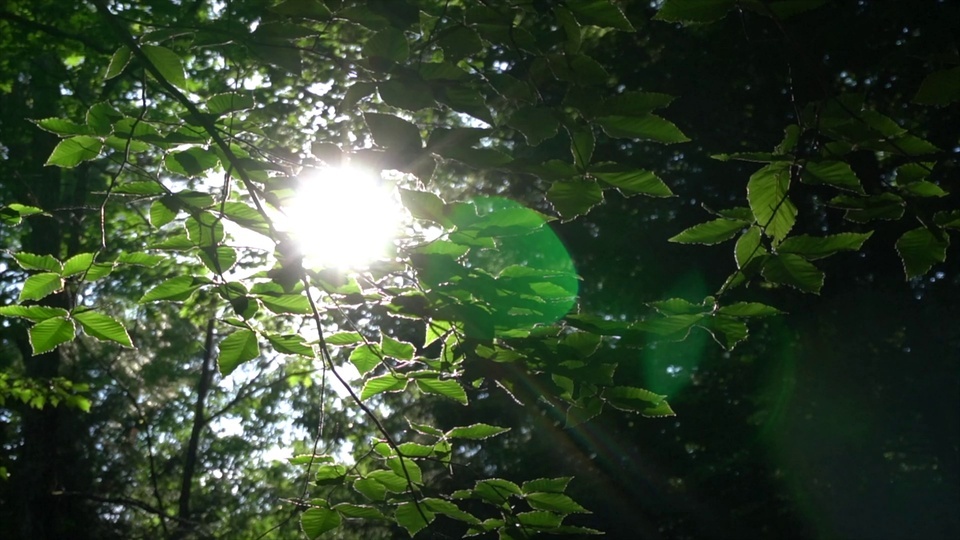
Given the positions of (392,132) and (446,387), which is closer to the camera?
(392,132)

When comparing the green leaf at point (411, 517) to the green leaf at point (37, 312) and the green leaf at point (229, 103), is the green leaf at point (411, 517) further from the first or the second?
the green leaf at point (229, 103)

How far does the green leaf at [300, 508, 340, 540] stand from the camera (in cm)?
192

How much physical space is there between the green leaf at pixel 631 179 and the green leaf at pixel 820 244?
0.96ft

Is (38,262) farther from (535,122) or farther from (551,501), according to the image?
(551,501)

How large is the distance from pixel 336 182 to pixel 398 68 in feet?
0.87

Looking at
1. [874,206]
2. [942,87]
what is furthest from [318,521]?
[942,87]

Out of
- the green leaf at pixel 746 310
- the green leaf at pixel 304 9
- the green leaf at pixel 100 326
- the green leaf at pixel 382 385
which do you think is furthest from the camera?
the green leaf at pixel 382 385

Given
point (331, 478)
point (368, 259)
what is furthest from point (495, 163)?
point (331, 478)

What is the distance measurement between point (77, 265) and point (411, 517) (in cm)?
100

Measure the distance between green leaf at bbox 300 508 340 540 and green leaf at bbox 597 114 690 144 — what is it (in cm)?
118

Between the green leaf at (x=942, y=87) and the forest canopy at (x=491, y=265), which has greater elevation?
the forest canopy at (x=491, y=265)

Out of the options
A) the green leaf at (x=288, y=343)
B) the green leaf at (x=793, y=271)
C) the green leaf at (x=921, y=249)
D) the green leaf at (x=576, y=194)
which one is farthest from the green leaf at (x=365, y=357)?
the green leaf at (x=921, y=249)

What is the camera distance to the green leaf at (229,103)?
1.75 meters

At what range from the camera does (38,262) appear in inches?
71.2
